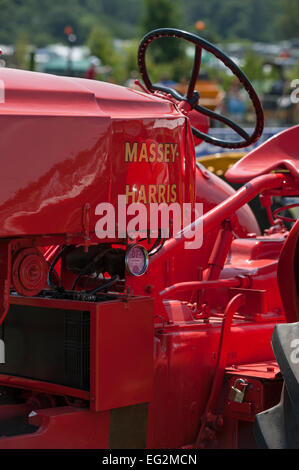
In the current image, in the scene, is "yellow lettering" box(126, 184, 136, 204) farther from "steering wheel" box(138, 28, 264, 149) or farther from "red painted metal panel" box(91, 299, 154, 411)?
"steering wheel" box(138, 28, 264, 149)

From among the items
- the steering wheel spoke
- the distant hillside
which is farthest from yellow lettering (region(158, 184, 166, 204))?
the distant hillside

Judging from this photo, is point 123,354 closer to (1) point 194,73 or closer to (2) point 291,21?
(1) point 194,73

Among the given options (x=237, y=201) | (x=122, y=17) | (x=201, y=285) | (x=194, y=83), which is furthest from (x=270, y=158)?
(x=122, y=17)

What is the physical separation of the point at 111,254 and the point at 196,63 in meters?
1.23

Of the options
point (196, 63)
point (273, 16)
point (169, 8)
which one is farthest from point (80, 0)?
point (196, 63)

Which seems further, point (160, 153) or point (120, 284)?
point (120, 284)

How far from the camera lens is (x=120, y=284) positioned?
2.97m

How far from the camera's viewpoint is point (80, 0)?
5069 inches

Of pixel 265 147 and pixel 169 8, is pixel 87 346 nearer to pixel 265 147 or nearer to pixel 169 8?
pixel 265 147

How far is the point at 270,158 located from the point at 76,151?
4.35 feet

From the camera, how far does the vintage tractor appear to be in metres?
2.52

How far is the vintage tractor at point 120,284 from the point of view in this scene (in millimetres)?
2516

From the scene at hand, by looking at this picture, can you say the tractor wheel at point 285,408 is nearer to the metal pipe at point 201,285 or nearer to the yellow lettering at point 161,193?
the yellow lettering at point 161,193

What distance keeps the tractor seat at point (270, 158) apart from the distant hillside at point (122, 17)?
3841 inches
